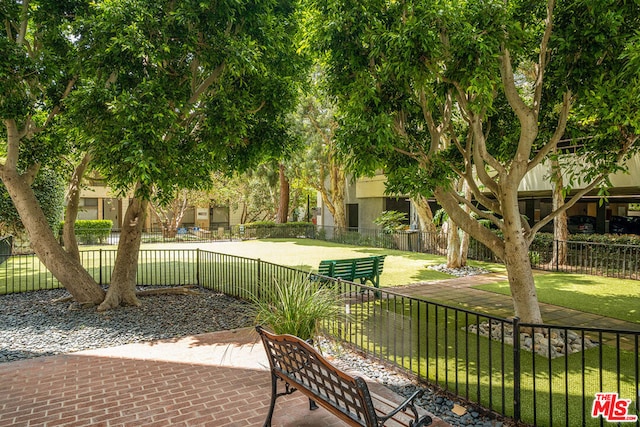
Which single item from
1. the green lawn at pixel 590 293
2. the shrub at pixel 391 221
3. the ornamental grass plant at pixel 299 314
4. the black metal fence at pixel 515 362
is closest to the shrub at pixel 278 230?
the shrub at pixel 391 221

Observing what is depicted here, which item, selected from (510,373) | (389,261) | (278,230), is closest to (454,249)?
(389,261)

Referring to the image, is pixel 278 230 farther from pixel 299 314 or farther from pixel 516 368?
pixel 516 368

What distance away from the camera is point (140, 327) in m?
8.02

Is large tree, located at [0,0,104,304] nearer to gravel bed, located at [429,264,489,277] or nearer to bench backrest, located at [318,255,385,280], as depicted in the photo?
bench backrest, located at [318,255,385,280]

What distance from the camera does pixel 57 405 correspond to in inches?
185

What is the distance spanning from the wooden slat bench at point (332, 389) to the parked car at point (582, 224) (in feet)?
74.8

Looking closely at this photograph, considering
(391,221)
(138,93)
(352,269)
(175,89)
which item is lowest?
(352,269)

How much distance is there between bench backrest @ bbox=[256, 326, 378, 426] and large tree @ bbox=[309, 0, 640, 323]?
3.39 meters

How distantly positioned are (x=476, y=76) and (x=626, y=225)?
66.2 ft

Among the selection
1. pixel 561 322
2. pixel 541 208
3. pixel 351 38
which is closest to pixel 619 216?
pixel 541 208

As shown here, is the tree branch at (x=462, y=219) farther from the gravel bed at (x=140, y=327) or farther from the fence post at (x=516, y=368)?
the fence post at (x=516, y=368)

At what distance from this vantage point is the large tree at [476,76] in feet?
18.8

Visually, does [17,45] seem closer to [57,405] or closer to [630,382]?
[57,405]

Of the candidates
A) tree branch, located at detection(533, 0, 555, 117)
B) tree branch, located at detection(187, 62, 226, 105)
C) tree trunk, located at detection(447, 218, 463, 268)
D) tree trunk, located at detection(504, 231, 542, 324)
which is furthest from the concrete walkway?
tree trunk, located at detection(447, 218, 463, 268)
